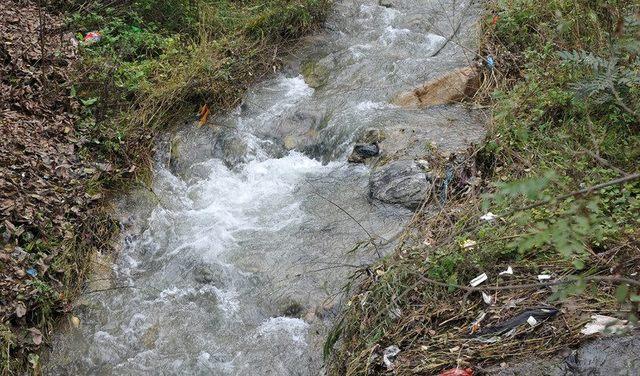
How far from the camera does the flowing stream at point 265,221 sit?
418 centimetres

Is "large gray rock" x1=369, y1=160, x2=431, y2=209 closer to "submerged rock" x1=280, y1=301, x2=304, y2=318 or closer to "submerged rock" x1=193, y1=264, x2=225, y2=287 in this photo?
"submerged rock" x1=280, y1=301, x2=304, y2=318

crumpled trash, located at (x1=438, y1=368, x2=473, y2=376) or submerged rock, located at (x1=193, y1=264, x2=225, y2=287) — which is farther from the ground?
crumpled trash, located at (x1=438, y1=368, x2=473, y2=376)

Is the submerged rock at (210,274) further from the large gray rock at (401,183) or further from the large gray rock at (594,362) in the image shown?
the large gray rock at (594,362)

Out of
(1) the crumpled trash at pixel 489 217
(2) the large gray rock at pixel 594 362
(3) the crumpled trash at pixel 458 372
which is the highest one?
(2) the large gray rock at pixel 594 362

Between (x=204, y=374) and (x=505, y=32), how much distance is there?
4.52 meters

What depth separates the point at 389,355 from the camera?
3.22 metres

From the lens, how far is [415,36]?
7.46 meters

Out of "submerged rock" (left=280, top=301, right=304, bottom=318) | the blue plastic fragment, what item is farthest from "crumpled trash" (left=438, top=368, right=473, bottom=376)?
the blue plastic fragment

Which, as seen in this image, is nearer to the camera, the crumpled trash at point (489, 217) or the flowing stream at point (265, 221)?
the crumpled trash at point (489, 217)

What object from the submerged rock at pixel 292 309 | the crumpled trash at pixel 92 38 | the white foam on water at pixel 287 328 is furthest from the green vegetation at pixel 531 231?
the crumpled trash at pixel 92 38

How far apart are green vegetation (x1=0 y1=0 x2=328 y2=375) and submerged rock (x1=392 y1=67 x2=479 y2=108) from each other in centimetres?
180

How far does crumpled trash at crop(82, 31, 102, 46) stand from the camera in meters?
6.42

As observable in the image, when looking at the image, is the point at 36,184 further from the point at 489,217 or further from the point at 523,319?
the point at 523,319

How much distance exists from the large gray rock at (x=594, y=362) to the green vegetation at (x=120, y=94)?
10.2 feet
